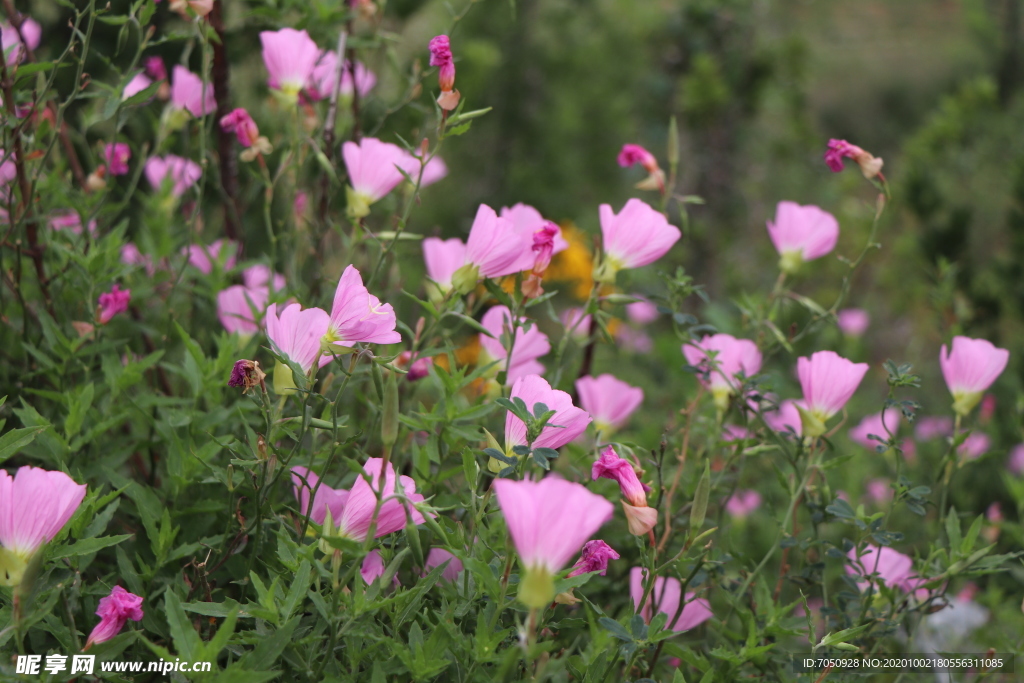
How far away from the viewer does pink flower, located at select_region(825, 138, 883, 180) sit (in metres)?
1.30

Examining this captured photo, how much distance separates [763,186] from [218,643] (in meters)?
6.82

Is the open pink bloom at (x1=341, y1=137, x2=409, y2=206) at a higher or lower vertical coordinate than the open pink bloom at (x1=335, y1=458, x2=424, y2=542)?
higher

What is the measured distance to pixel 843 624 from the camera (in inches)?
44.6

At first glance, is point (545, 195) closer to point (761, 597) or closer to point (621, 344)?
point (621, 344)

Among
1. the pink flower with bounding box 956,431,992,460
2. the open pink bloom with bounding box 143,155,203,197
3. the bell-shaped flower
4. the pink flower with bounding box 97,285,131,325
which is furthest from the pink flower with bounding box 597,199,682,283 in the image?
the pink flower with bounding box 956,431,992,460

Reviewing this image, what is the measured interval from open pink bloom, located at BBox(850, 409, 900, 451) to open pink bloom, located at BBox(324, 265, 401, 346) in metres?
1.12

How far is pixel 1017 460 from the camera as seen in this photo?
2764 millimetres

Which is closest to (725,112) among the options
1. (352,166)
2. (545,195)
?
(545,195)

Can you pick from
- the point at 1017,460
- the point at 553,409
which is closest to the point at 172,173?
the point at 553,409

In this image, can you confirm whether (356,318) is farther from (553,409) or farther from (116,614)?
(116,614)

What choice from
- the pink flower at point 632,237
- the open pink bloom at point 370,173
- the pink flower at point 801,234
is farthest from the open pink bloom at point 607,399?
the open pink bloom at point 370,173

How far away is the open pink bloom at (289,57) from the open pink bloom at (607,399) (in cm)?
71

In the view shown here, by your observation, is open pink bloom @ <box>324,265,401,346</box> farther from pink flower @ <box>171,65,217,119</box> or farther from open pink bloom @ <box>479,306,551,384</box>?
pink flower @ <box>171,65,217,119</box>

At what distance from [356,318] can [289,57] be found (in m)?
0.65
